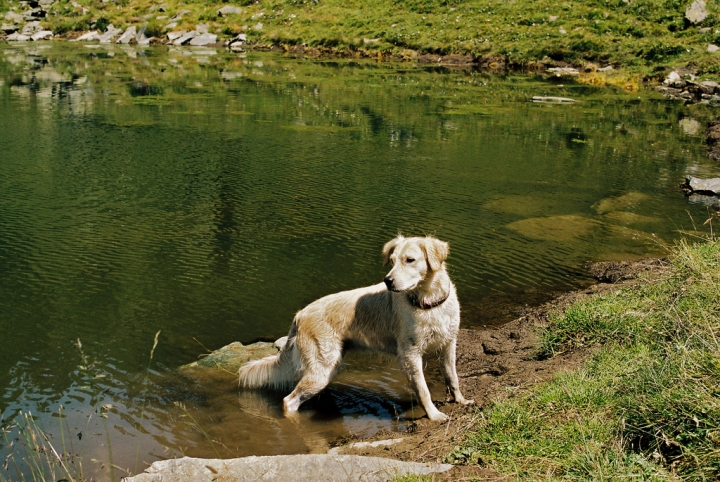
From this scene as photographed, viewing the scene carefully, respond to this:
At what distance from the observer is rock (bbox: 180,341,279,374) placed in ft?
33.2

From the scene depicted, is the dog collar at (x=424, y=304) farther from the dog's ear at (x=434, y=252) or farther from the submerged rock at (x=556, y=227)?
the submerged rock at (x=556, y=227)

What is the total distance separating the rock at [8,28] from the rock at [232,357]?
281 feet

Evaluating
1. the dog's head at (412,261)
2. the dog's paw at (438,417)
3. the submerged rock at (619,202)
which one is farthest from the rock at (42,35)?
the dog's paw at (438,417)

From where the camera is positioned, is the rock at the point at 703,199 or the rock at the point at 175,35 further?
the rock at the point at 175,35

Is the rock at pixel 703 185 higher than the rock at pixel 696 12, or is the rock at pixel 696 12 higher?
the rock at pixel 696 12

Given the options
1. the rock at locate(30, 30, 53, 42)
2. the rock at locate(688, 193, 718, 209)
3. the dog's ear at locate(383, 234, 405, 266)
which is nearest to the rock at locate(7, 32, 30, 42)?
the rock at locate(30, 30, 53, 42)

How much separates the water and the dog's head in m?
2.15

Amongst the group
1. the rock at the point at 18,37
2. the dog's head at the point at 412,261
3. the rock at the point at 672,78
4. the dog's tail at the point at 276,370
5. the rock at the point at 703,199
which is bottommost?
the dog's tail at the point at 276,370

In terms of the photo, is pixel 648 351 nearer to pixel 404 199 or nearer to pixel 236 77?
pixel 404 199

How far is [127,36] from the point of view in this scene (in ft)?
258

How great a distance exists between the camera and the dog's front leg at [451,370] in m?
8.52

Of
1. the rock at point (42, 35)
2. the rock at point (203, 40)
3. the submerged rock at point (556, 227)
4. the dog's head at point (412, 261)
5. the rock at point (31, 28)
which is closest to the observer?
the dog's head at point (412, 261)

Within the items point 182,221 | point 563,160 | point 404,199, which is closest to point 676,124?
point 563,160

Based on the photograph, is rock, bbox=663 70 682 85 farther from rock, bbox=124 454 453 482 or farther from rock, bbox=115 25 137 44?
rock, bbox=115 25 137 44
